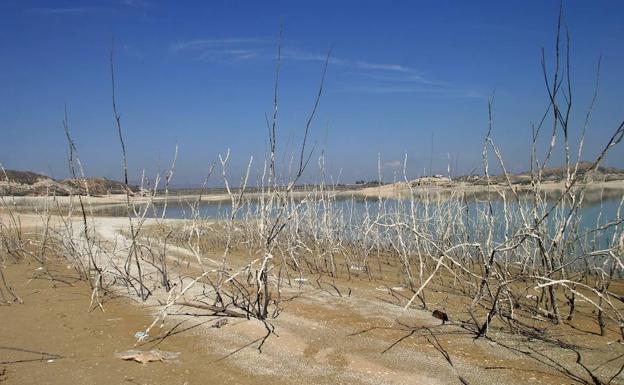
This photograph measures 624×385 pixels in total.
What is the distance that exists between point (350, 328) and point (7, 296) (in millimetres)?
3980

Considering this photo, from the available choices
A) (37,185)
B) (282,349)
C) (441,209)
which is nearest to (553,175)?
(441,209)

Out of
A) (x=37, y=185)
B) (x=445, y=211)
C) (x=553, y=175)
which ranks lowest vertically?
(x=445, y=211)

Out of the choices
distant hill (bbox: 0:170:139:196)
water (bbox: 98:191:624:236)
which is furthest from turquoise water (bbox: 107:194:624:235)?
distant hill (bbox: 0:170:139:196)

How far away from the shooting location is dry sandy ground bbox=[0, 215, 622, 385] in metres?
2.76

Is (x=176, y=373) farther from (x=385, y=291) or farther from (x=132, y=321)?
(x=385, y=291)

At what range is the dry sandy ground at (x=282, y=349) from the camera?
9.05 ft

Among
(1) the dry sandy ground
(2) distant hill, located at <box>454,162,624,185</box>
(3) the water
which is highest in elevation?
(2) distant hill, located at <box>454,162,624,185</box>

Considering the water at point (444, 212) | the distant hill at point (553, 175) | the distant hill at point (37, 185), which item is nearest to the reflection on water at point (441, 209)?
the water at point (444, 212)

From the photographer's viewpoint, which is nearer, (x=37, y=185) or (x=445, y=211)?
(x=445, y=211)

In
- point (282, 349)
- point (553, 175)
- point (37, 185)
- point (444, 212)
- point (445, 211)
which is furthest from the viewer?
point (553, 175)

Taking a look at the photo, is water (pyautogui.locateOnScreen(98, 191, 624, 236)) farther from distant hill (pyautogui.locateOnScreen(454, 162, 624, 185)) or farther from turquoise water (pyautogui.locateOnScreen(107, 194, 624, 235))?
distant hill (pyautogui.locateOnScreen(454, 162, 624, 185))

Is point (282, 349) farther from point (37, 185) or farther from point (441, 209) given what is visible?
point (37, 185)

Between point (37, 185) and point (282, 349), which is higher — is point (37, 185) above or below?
above

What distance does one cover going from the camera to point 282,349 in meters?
3.17
